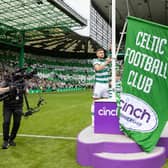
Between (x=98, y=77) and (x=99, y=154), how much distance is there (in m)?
2.53

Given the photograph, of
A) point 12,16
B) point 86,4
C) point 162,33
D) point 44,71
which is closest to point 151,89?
point 162,33

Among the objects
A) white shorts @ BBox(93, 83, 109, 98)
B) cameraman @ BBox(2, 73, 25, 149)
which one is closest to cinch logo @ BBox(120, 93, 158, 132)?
white shorts @ BBox(93, 83, 109, 98)

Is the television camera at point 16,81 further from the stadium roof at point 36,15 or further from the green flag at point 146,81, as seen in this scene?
the stadium roof at point 36,15

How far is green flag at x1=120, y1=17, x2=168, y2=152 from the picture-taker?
5.76 m

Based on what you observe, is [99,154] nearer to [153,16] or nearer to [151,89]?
[151,89]

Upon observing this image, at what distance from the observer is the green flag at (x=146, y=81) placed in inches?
227

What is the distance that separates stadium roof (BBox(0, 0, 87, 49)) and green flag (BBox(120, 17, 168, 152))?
73.1ft

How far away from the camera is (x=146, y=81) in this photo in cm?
582

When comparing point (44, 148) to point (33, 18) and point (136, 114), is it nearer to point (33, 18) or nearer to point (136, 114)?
point (136, 114)

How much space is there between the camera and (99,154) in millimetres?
5645

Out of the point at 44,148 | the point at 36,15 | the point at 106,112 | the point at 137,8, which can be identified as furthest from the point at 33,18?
the point at 106,112

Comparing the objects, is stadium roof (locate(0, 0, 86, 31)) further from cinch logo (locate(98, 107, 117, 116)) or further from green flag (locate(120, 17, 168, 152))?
green flag (locate(120, 17, 168, 152))

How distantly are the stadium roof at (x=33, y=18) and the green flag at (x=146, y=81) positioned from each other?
2228 cm

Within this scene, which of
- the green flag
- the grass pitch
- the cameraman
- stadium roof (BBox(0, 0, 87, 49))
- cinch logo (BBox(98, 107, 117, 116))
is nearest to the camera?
the green flag
